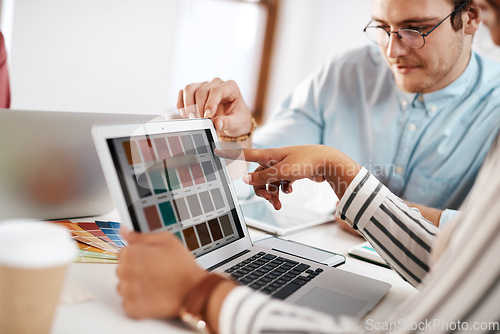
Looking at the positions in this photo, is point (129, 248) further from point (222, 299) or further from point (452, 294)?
point (452, 294)

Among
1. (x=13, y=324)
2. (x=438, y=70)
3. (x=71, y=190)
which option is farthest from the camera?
(x=438, y=70)

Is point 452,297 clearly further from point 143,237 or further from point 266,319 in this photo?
point 143,237

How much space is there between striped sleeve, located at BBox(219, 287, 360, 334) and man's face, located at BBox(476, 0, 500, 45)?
1.31 ft

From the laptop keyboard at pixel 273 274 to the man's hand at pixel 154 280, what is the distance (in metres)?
0.14

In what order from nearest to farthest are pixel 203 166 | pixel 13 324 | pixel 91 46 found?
pixel 13 324 < pixel 203 166 < pixel 91 46

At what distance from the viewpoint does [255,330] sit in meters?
0.48

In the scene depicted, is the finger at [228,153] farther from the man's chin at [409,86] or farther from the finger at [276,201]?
the man's chin at [409,86]

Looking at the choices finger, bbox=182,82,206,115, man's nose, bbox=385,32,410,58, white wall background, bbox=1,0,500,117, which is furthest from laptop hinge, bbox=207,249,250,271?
white wall background, bbox=1,0,500,117

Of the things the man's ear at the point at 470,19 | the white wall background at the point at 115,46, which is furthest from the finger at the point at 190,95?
the white wall background at the point at 115,46

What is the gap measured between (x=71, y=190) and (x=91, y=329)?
0.41 metres

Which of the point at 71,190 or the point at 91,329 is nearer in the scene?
the point at 91,329

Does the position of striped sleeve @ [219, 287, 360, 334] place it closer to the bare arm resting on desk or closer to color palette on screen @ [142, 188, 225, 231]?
the bare arm resting on desk

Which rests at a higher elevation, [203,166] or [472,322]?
[203,166]

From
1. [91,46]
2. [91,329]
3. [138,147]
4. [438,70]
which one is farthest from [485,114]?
[91,46]
